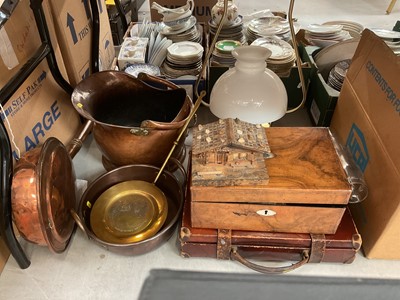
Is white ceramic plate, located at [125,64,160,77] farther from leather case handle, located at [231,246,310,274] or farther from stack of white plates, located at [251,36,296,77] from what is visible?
leather case handle, located at [231,246,310,274]

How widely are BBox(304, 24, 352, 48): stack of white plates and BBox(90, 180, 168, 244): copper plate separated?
1.15m

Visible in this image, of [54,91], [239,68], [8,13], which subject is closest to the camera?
[8,13]

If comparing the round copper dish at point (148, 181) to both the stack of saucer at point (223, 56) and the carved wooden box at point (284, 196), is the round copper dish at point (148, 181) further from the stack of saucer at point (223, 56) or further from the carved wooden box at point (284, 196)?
the stack of saucer at point (223, 56)

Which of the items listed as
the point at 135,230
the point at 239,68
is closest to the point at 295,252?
the point at 135,230

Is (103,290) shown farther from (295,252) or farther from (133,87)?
(133,87)

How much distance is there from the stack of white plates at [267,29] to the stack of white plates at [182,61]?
1.13ft

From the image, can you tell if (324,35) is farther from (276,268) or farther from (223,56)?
(276,268)

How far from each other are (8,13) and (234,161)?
0.62 m

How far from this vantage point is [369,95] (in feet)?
3.04

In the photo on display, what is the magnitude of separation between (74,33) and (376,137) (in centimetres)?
107

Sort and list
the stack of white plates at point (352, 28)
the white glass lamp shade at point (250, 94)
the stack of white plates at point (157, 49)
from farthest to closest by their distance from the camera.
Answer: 1. the stack of white plates at point (352, 28)
2. the stack of white plates at point (157, 49)
3. the white glass lamp shade at point (250, 94)

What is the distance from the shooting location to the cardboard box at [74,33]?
1.16 meters

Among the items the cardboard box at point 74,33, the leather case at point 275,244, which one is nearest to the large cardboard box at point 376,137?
the leather case at point 275,244

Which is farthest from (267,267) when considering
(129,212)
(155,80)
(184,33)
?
(184,33)
